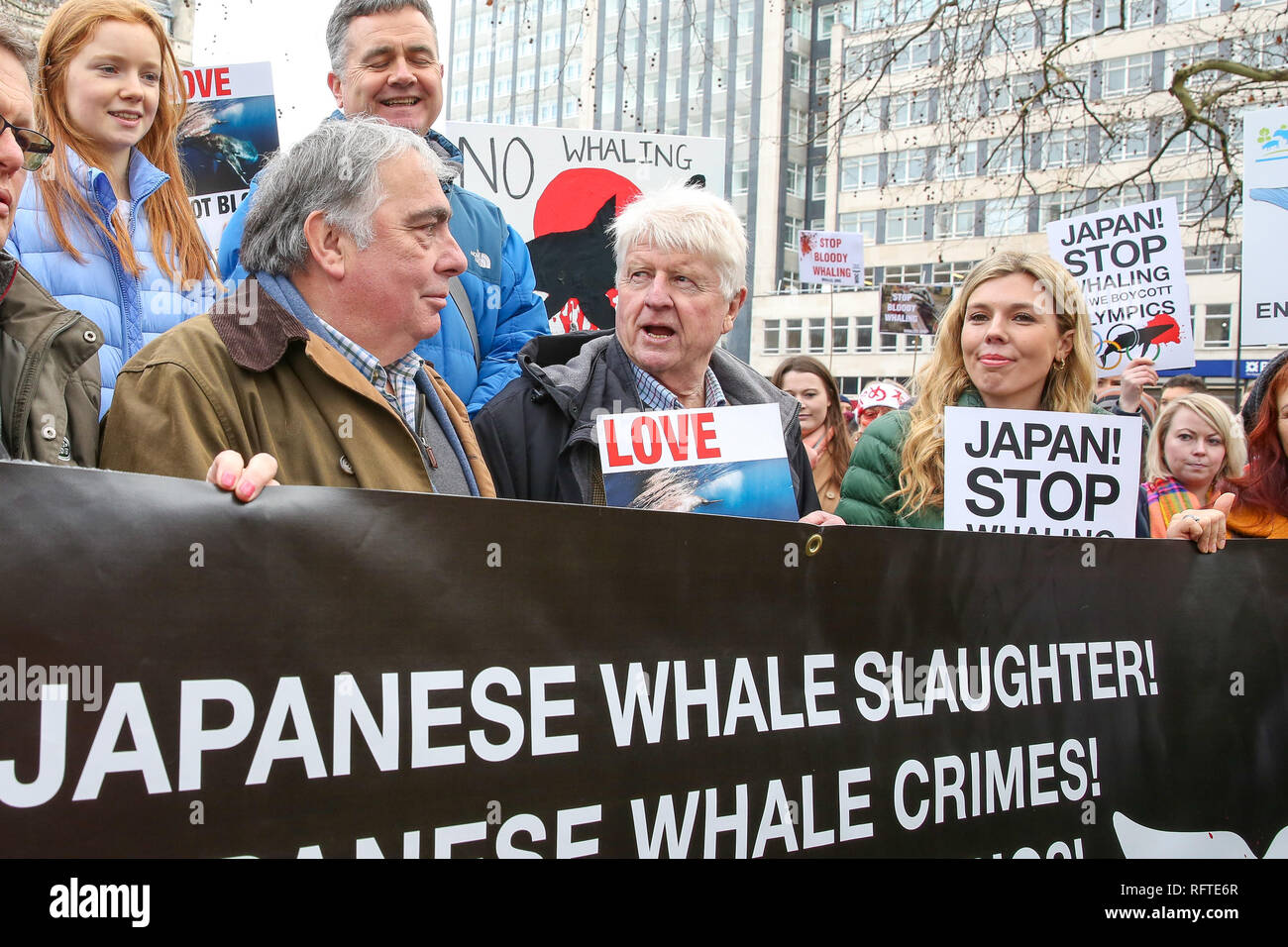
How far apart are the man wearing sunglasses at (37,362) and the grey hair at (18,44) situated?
76 mm

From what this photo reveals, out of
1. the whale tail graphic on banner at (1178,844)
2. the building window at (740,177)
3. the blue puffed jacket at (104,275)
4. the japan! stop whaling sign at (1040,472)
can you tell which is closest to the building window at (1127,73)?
the building window at (740,177)

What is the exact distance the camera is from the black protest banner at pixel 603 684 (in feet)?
5.03

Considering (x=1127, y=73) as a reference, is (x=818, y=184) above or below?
below

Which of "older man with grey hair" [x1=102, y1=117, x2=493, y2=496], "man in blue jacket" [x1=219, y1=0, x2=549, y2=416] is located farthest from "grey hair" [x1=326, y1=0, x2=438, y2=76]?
"older man with grey hair" [x1=102, y1=117, x2=493, y2=496]

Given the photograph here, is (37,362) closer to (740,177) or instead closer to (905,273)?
(905,273)

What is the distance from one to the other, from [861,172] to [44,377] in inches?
2142

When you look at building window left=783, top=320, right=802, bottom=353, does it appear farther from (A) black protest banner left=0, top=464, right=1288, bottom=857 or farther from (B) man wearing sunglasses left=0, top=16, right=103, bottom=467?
(B) man wearing sunglasses left=0, top=16, right=103, bottom=467

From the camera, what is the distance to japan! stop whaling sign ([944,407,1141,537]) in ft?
8.70

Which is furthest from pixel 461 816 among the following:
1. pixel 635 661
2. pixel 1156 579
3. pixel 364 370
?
pixel 1156 579

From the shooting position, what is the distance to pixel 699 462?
235 cm

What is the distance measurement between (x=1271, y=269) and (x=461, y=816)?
5.50 meters

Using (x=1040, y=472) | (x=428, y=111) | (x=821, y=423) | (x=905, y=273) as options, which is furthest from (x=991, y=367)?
(x=905, y=273)

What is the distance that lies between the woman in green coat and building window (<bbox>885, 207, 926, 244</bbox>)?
1910 inches

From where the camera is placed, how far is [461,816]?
1.72 m
